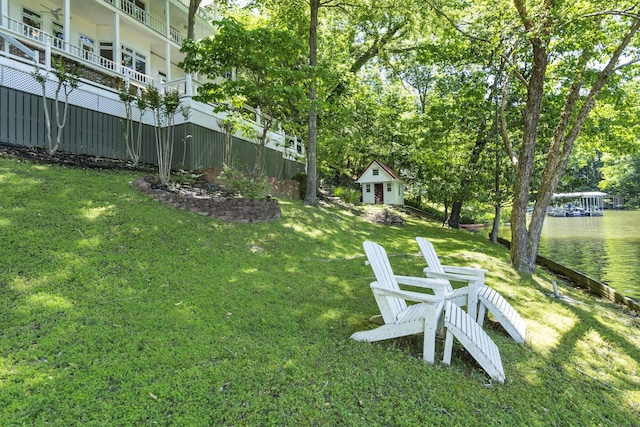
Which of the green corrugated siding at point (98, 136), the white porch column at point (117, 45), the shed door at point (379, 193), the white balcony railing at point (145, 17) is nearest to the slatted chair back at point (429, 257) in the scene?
the green corrugated siding at point (98, 136)

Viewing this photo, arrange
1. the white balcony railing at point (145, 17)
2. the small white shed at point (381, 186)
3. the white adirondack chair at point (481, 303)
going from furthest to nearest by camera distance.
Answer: the small white shed at point (381, 186) → the white balcony railing at point (145, 17) → the white adirondack chair at point (481, 303)

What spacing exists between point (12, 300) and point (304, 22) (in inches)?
577

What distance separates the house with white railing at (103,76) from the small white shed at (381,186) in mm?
5317

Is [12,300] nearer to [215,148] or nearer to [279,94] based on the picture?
[279,94]

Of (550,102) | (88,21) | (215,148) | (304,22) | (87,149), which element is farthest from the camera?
(304,22)

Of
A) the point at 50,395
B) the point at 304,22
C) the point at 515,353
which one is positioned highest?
the point at 304,22

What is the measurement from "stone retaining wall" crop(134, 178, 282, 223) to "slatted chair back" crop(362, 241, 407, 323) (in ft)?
14.9

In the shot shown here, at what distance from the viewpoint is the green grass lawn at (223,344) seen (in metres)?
2.33

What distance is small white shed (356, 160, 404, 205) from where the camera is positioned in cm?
2119

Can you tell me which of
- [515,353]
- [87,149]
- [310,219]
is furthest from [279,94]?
[515,353]

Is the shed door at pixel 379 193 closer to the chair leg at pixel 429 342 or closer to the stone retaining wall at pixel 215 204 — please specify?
the stone retaining wall at pixel 215 204

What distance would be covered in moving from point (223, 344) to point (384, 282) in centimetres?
171

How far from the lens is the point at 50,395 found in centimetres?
221

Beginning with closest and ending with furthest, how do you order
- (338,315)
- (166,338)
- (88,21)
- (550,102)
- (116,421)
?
(116,421) → (166,338) → (338,315) → (550,102) → (88,21)
